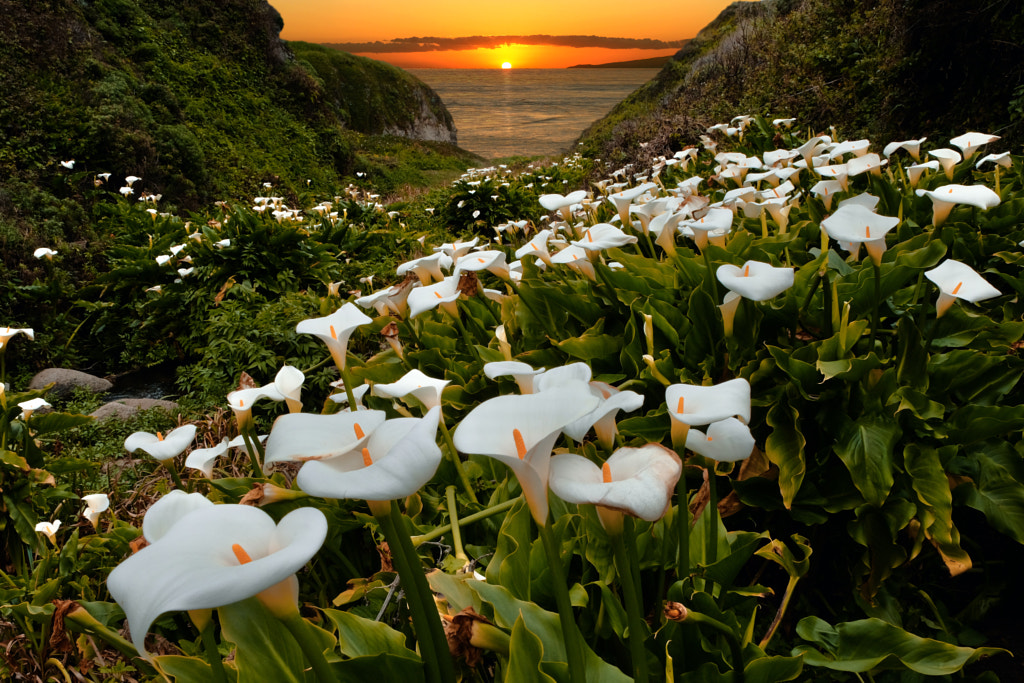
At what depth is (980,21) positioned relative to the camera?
4.83 meters

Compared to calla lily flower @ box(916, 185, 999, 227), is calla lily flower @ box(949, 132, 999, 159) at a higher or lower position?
higher

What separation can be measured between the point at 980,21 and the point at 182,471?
6.73 m

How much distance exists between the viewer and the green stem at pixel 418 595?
0.81 m

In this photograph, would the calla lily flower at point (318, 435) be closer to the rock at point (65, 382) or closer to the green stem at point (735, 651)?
the green stem at point (735, 651)

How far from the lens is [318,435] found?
32.4 inches

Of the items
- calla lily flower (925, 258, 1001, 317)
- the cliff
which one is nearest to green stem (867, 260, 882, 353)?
calla lily flower (925, 258, 1001, 317)

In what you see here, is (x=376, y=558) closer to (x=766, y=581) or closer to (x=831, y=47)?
(x=766, y=581)

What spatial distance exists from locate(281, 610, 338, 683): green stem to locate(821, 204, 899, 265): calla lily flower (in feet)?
4.99

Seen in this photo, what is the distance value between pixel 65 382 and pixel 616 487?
17.9 ft

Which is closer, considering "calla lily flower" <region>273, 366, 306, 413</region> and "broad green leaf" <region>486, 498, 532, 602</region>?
"broad green leaf" <region>486, 498, 532, 602</region>

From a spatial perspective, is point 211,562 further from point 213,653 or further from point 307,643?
point 213,653

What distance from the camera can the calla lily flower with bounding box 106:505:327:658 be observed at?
21.0 inches

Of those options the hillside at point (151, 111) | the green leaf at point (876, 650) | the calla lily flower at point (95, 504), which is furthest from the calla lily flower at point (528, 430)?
the hillside at point (151, 111)

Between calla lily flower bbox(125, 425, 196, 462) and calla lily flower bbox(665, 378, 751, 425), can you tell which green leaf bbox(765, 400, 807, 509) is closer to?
calla lily flower bbox(665, 378, 751, 425)
